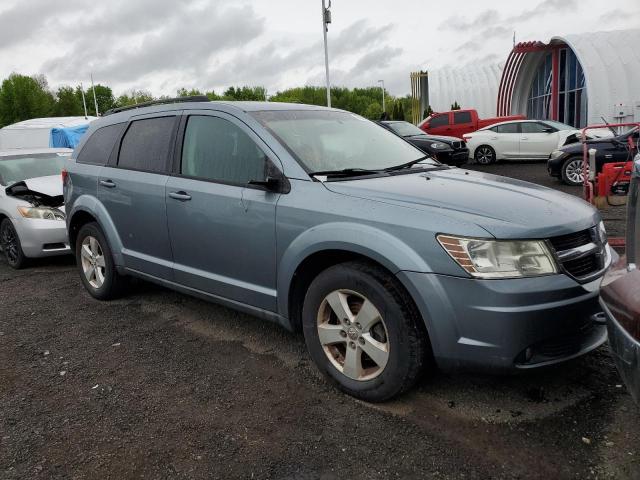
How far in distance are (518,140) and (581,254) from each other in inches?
616

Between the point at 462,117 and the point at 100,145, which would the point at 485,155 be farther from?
the point at 100,145

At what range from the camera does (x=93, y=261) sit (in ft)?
16.9

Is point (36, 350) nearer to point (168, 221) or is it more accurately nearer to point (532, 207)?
point (168, 221)

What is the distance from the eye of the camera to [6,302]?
5.51 meters

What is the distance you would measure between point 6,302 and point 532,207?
16.3ft

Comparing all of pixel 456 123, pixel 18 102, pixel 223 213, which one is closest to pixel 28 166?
pixel 223 213

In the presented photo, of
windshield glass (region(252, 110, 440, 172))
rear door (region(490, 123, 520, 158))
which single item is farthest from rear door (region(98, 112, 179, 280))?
rear door (region(490, 123, 520, 158))

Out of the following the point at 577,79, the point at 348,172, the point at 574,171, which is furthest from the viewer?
the point at 577,79

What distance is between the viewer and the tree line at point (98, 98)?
65.1 metres

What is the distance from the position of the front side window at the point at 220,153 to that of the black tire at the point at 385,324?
86 centimetres

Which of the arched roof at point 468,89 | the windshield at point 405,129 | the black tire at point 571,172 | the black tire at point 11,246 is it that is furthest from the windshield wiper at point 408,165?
the arched roof at point 468,89

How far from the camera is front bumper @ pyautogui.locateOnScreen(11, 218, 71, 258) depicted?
6.62 m

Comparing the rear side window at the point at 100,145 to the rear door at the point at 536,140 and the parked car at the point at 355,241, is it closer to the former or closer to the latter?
the parked car at the point at 355,241

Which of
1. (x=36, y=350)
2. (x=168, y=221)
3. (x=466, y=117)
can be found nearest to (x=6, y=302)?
(x=36, y=350)
